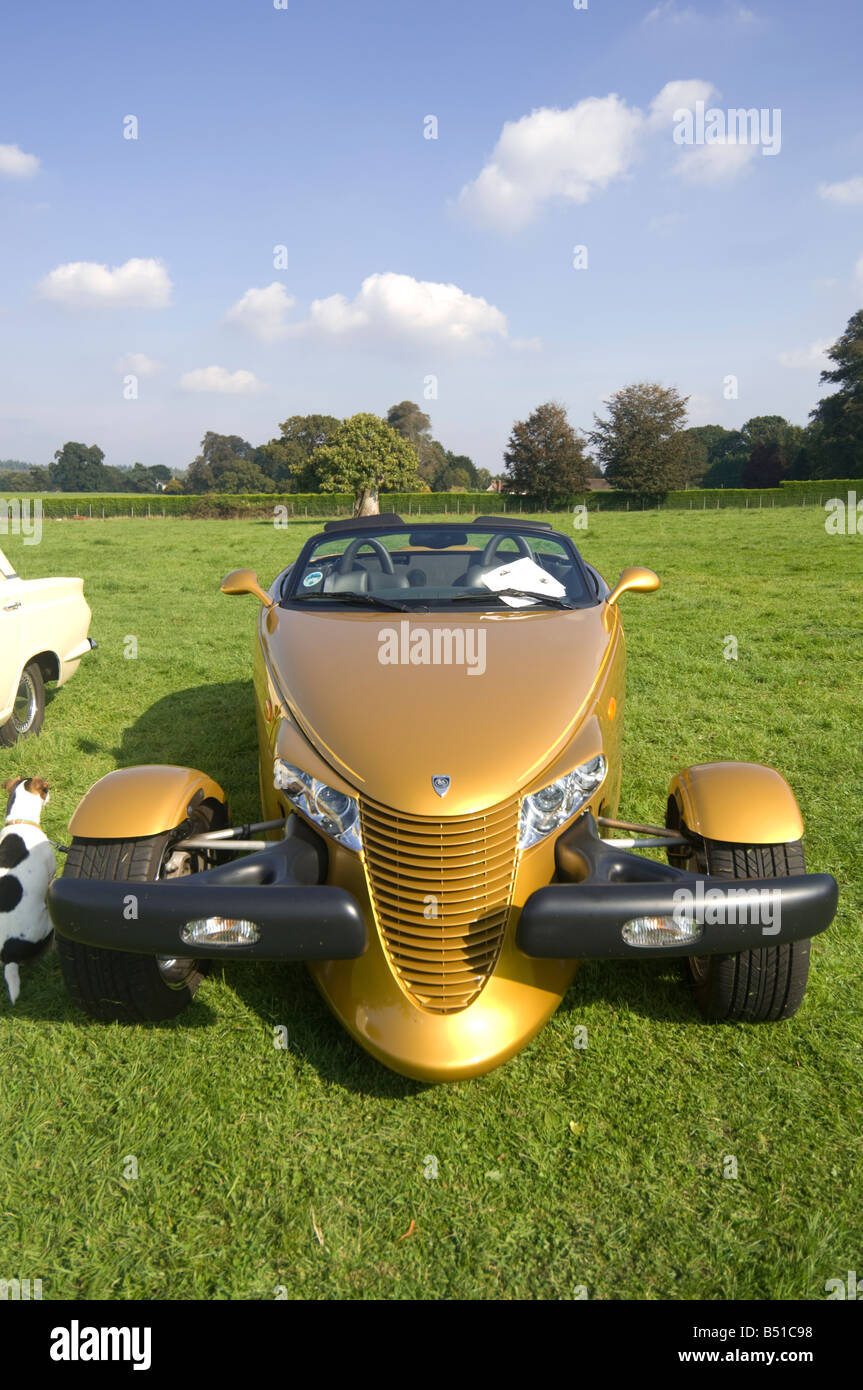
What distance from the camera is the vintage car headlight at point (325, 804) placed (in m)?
2.66

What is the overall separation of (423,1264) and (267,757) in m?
1.83

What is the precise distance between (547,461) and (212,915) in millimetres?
53740

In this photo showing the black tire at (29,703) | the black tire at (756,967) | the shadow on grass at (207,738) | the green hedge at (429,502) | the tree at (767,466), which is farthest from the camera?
the tree at (767,466)

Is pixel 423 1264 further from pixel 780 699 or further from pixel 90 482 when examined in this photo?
pixel 90 482

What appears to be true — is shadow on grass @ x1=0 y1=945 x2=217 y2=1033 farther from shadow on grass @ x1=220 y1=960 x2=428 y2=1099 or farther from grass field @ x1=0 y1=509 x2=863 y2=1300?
shadow on grass @ x1=220 y1=960 x2=428 y2=1099

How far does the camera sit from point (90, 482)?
296ft

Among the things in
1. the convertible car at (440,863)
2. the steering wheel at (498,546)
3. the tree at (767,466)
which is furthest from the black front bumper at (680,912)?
the tree at (767,466)

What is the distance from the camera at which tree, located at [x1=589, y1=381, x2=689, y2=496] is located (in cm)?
5197

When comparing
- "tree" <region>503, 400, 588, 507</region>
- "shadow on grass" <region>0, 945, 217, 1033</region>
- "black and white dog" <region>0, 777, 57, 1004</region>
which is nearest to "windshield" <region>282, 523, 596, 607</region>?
"black and white dog" <region>0, 777, 57, 1004</region>

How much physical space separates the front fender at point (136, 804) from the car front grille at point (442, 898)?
2.96 feet

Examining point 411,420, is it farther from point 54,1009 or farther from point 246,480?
point 54,1009

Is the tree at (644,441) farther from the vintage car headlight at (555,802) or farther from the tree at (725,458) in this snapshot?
the vintage car headlight at (555,802)
